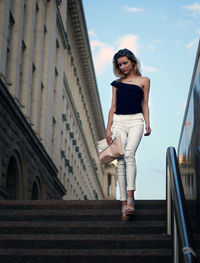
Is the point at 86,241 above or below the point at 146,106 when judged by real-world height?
below

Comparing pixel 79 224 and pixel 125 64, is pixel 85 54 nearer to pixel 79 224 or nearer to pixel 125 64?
pixel 125 64

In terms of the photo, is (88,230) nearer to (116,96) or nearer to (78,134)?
(116,96)

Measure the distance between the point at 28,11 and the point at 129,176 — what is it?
17.3 metres

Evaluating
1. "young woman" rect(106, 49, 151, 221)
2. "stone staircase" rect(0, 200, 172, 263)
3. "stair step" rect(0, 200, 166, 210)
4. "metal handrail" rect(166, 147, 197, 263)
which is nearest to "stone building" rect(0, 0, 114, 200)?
"stair step" rect(0, 200, 166, 210)

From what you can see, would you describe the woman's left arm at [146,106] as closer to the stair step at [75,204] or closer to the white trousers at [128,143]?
the white trousers at [128,143]

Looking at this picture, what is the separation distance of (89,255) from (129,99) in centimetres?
265

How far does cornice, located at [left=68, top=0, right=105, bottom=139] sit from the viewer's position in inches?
1683

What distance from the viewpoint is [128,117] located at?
799 centimetres

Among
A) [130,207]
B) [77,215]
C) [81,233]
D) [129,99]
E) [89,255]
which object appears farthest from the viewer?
[129,99]

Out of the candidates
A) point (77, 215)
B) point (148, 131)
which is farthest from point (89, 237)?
point (148, 131)

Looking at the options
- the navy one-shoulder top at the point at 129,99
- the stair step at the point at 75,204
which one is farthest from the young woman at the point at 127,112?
the stair step at the point at 75,204

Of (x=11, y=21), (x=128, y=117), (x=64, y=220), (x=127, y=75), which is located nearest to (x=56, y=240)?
(x=64, y=220)

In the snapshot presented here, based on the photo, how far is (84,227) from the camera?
732 cm

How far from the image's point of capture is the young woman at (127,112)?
7.68 metres
